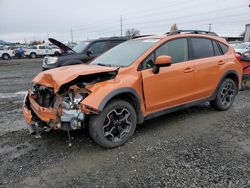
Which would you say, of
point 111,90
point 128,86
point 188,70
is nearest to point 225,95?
point 188,70

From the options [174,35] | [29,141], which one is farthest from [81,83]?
[174,35]

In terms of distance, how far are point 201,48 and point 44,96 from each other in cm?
319

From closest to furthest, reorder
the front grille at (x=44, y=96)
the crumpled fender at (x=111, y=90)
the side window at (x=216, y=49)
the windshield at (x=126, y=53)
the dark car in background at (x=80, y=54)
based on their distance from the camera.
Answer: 1. the crumpled fender at (x=111, y=90)
2. the front grille at (x=44, y=96)
3. the windshield at (x=126, y=53)
4. the side window at (x=216, y=49)
5. the dark car in background at (x=80, y=54)

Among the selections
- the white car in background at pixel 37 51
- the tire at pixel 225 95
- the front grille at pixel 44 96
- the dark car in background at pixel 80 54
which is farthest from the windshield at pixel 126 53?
the white car in background at pixel 37 51

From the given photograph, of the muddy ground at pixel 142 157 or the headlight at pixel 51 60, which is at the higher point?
the headlight at pixel 51 60

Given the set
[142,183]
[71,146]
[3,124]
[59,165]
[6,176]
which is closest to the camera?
[142,183]

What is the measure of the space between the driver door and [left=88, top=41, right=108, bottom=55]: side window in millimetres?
5716

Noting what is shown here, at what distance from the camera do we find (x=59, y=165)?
134 inches

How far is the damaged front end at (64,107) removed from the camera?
346 centimetres

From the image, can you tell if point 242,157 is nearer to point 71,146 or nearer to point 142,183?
point 142,183

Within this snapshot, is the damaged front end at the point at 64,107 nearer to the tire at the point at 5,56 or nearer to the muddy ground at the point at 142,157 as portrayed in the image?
the muddy ground at the point at 142,157

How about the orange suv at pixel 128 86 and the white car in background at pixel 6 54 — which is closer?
the orange suv at pixel 128 86

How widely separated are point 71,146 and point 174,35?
8.93 ft

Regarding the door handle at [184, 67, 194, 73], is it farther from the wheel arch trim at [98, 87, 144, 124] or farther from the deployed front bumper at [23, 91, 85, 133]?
the deployed front bumper at [23, 91, 85, 133]
